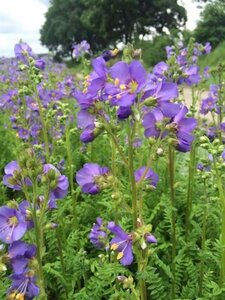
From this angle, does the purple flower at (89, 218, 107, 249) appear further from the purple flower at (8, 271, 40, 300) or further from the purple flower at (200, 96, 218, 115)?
the purple flower at (200, 96, 218, 115)

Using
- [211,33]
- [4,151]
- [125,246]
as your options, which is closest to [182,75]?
[125,246]

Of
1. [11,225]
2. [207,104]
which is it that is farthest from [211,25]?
[11,225]

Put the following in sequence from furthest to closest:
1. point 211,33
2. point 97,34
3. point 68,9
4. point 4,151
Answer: point 68,9, point 97,34, point 211,33, point 4,151

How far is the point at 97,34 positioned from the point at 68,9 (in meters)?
9.17

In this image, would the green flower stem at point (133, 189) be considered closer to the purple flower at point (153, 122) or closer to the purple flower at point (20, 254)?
the purple flower at point (153, 122)

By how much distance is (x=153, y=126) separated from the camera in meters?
1.87

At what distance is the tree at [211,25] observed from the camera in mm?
31345

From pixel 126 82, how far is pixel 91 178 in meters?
0.40

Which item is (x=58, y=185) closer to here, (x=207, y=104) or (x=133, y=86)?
(x=133, y=86)

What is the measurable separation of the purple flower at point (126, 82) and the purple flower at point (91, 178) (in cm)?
32

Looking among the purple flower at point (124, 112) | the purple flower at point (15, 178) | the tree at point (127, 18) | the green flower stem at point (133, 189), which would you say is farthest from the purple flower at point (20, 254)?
the tree at point (127, 18)

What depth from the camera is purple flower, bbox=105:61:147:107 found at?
1.65 meters

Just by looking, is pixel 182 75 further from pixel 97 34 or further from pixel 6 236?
pixel 97 34

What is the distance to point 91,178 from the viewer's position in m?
1.89
